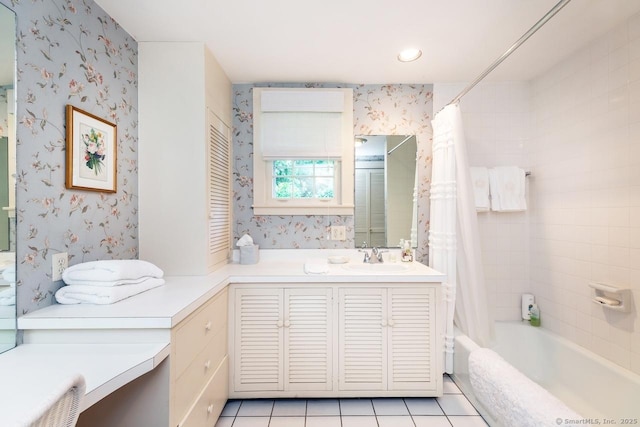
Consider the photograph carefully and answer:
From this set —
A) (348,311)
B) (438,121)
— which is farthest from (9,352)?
(438,121)

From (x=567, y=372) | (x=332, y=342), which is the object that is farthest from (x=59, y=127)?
(x=567, y=372)

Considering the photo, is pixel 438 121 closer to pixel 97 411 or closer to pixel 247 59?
pixel 247 59

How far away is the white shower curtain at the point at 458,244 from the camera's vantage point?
2.00 meters

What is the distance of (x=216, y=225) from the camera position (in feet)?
6.73

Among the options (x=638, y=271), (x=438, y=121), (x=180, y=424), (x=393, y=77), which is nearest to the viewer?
(x=180, y=424)

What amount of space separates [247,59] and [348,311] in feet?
6.24

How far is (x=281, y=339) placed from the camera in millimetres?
1844

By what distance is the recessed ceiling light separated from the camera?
1.92m

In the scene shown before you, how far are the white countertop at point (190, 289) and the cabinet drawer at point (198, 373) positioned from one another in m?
0.28

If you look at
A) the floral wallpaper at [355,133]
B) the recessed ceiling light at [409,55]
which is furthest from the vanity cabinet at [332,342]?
the recessed ceiling light at [409,55]

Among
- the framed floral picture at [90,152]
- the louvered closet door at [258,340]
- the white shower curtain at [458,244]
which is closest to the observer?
the framed floral picture at [90,152]

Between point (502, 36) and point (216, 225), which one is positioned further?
point (216, 225)

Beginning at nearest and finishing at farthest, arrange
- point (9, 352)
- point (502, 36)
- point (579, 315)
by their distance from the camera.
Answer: point (9, 352), point (502, 36), point (579, 315)

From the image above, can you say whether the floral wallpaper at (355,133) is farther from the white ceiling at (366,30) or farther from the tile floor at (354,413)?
the tile floor at (354,413)
